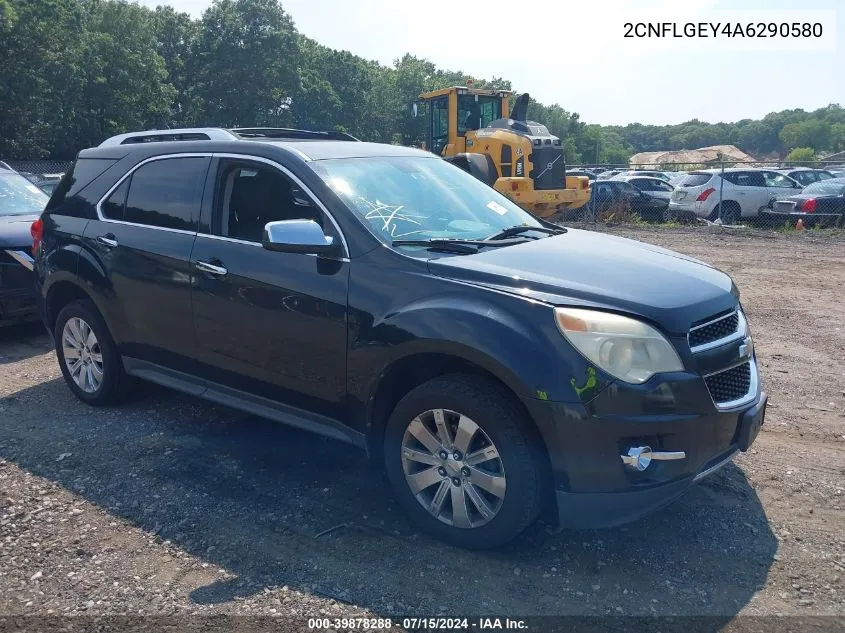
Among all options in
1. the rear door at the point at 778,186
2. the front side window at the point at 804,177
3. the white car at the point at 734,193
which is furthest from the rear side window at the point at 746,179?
the front side window at the point at 804,177

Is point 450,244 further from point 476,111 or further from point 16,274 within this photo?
point 476,111

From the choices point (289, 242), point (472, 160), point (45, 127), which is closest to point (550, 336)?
point (289, 242)

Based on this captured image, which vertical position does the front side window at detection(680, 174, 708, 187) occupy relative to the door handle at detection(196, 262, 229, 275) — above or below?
above

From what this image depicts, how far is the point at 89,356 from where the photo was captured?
5.59 metres

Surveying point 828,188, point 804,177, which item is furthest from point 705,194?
point 804,177

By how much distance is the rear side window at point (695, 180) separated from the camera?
1949 centimetres

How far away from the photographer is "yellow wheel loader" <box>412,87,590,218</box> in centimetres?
1647

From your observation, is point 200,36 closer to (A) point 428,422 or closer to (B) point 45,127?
(B) point 45,127

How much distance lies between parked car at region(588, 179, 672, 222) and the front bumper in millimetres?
17826

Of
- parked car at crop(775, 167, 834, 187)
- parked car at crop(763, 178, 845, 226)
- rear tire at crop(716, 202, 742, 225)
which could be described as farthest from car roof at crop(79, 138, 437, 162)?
parked car at crop(775, 167, 834, 187)

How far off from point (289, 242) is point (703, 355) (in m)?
2.07

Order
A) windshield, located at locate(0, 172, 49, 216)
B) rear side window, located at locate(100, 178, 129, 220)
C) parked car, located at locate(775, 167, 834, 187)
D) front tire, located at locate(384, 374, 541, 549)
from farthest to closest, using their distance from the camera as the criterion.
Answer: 1. parked car, located at locate(775, 167, 834, 187)
2. windshield, located at locate(0, 172, 49, 216)
3. rear side window, located at locate(100, 178, 129, 220)
4. front tire, located at locate(384, 374, 541, 549)

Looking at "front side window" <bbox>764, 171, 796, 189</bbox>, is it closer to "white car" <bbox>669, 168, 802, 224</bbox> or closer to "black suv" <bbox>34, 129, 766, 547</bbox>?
"white car" <bbox>669, 168, 802, 224</bbox>

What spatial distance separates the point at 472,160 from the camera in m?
8.69
